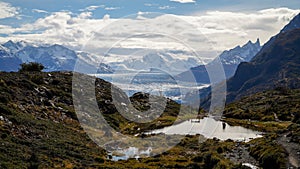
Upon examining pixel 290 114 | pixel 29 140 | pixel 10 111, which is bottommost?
pixel 290 114

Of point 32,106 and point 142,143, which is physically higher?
point 32,106

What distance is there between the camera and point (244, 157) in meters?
57.7

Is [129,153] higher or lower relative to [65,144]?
lower

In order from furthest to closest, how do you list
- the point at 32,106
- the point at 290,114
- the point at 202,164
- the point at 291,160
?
the point at 290,114 → the point at 32,106 → the point at 202,164 → the point at 291,160

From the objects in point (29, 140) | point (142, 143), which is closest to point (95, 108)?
point (142, 143)

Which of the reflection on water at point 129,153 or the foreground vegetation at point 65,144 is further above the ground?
the foreground vegetation at point 65,144

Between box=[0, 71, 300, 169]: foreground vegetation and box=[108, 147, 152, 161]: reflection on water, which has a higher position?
box=[0, 71, 300, 169]: foreground vegetation

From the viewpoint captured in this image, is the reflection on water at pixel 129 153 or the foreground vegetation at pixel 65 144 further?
the reflection on water at pixel 129 153

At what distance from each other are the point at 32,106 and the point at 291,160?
66.5m

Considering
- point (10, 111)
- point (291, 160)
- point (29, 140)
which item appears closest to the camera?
point (291, 160)

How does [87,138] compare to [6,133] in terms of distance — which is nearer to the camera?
[6,133]

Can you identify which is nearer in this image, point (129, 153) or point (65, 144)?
point (65, 144)

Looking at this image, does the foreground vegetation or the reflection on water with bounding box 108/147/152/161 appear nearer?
the foreground vegetation

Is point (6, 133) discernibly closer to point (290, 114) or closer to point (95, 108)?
point (95, 108)
